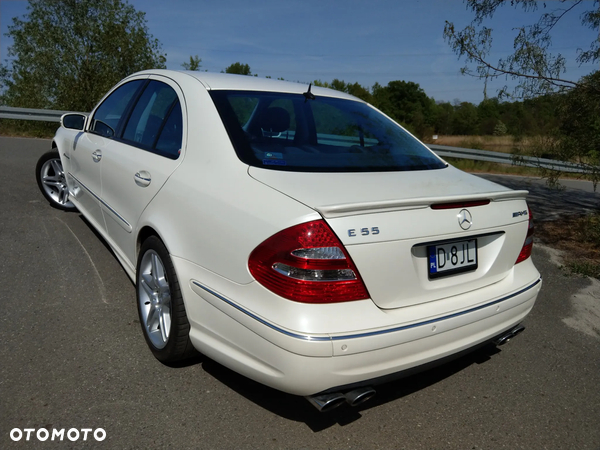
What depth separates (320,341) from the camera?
198 centimetres

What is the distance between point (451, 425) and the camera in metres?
2.52

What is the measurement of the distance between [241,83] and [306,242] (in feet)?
5.32

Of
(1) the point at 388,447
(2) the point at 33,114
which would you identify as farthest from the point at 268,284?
(2) the point at 33,114

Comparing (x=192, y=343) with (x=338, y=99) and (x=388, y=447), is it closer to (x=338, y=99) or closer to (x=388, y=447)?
(x=388, y=447)

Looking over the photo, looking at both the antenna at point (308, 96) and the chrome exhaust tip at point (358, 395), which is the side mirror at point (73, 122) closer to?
the antenna at point (308, 96)

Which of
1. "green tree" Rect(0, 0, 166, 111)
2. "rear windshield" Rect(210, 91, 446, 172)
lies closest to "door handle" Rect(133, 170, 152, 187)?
"rear windshield" Rect(210, 91, 446, 172)

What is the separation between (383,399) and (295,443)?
0.61 metres

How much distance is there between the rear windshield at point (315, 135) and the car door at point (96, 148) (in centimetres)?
129

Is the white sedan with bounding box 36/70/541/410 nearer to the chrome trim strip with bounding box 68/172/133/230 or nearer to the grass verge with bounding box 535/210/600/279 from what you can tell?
the chrome trim strip with bounding box 68/172/133/230

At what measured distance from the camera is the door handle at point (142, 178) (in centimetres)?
303

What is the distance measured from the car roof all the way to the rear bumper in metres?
1.24

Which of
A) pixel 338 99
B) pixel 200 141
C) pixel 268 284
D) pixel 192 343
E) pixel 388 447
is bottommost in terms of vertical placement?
pixel 388 447

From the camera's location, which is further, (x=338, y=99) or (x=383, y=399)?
(x=338, y=99)

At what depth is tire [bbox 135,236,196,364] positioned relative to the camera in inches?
103
